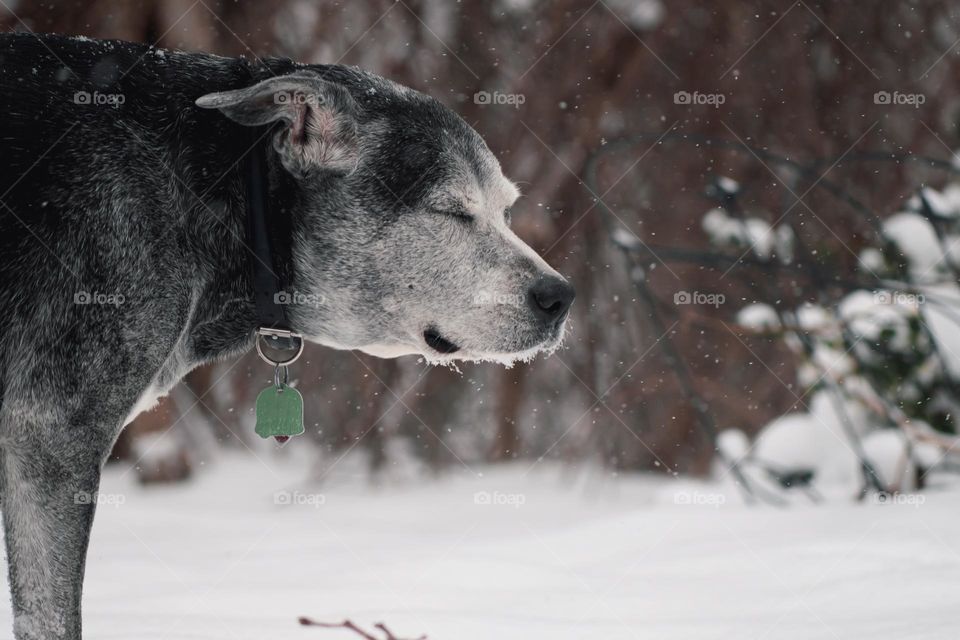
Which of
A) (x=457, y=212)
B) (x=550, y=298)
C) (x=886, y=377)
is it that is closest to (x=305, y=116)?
(x=457, y=212)

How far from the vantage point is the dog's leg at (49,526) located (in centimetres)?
230

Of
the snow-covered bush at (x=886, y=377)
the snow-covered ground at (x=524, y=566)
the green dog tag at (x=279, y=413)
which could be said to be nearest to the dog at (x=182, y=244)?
the green dog tag at (x=279, y=413)

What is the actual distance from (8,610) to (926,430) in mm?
4805

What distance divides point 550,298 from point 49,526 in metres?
1.51

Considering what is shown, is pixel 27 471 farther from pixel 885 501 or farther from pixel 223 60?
pixel 885 501

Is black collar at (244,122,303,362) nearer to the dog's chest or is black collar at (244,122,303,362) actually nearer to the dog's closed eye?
the dog's chest

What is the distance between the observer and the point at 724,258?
19.7ft

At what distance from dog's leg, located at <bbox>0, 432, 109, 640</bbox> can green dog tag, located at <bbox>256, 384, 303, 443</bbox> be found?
676mm

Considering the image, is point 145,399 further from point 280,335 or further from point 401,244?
point 401,244

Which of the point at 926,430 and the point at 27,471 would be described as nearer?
the point at 27,471

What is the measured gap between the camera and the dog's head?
2.86 m

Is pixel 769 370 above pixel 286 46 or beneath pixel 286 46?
beneath

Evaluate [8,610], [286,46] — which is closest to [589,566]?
[8,610]

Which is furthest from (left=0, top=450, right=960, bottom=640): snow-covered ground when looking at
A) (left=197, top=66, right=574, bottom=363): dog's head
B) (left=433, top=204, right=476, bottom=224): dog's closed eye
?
(left=433, top=204, right=476, bottom=224): dog's closed eye
